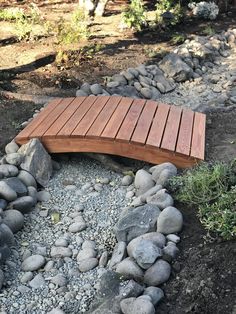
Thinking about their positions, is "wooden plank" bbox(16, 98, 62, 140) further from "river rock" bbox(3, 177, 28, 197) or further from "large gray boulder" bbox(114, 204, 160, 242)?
"large gray boulder" bbox(114, 204, 160, 242)

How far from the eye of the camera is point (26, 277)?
3.04 m

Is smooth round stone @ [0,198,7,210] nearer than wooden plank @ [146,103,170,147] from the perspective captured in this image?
Yes

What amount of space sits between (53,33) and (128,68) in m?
1.74

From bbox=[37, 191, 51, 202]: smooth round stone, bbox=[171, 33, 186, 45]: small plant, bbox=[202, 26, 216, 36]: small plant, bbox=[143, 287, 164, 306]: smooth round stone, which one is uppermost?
bbox=[143, 287, 164, 306]: smooth round stone

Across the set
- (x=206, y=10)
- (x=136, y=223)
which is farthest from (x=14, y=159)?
(x=206, y=10)

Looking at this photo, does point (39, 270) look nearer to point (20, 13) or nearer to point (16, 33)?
point (16, 33)

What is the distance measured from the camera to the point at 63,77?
5.78 m

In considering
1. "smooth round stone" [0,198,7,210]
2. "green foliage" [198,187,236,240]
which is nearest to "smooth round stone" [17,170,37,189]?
"smooth round stone" [0,198,7,210]

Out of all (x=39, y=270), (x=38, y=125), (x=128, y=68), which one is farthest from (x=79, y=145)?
(x=128, y=68)

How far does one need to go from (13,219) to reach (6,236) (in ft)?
0.67

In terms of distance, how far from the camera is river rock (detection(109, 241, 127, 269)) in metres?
3.04

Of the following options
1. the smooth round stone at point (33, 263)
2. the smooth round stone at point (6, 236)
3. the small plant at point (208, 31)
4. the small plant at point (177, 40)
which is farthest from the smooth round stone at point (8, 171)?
the small plant at point (208, 31)

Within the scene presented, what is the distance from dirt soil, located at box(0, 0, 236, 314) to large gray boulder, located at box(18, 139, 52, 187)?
36cm

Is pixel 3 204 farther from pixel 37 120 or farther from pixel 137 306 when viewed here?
pixel 137 306
